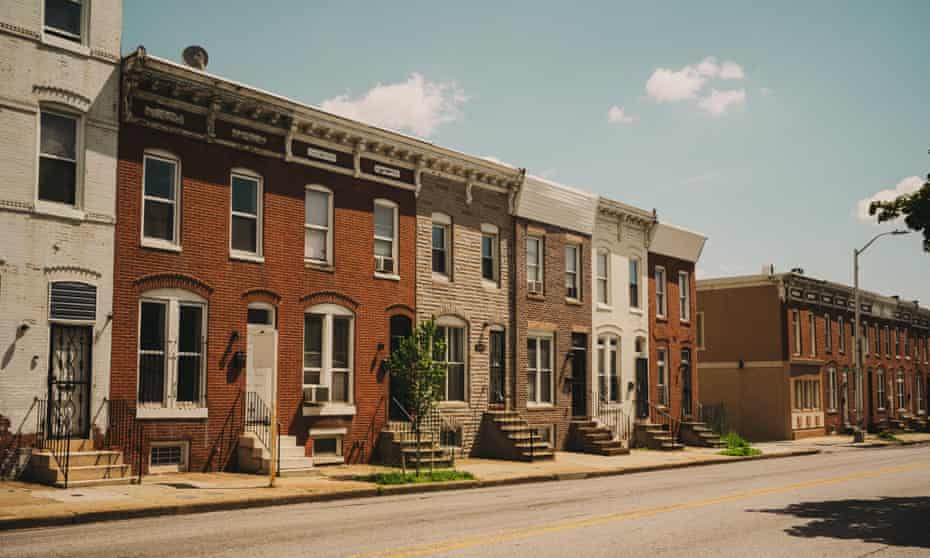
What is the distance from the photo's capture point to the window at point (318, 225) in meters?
23.7

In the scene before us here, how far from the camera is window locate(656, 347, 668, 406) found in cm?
3716

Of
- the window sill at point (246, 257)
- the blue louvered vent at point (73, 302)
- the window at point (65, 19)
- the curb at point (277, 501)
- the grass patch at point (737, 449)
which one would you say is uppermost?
the window at point (65, 19)

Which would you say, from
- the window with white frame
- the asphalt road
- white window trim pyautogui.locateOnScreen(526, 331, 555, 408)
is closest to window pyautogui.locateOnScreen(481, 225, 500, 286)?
white window trim pyautogui.locateOnScreen(526, 331, 555, 408)

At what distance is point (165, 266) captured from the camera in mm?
20219

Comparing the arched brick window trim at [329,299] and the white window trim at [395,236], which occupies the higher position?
the white window trim at [395,236]

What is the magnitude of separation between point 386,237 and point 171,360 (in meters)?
7.52

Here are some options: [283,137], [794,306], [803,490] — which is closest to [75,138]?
[283,137]

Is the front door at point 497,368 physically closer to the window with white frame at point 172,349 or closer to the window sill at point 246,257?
the window sill at point 246,257

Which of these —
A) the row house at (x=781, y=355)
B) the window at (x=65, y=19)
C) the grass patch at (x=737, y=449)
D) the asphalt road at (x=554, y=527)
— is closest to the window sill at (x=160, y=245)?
the window at (x=65, y=19)

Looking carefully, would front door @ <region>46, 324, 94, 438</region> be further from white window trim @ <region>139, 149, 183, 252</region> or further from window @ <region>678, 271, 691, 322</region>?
window @ <region>678, 271, 691, 322</region>

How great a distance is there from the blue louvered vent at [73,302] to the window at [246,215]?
3.85 meters

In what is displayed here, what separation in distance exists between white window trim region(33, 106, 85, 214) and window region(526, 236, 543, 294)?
1552cm

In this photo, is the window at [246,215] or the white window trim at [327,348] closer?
the window at [246,215]

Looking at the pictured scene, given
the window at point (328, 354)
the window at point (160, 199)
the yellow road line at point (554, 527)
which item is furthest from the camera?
the window at point (328, 354)
